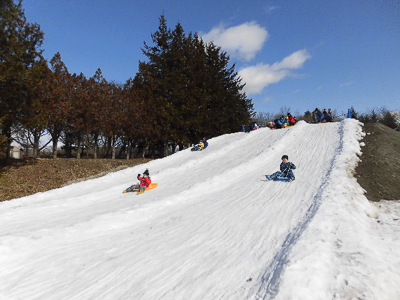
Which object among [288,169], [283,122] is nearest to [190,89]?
[283,122]

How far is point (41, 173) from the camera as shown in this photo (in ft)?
65.7

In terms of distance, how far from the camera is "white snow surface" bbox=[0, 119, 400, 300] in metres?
4.46

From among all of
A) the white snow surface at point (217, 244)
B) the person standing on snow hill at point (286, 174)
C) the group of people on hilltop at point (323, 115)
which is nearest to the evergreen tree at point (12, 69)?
the white snow surface at point (217, 244)

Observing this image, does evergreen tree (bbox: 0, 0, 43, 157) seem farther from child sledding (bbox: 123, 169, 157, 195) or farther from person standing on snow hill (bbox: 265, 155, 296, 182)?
person standing on snow hill (bbox: 265, 155, 296, 182)

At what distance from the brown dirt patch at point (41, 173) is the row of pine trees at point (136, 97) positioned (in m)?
2.50

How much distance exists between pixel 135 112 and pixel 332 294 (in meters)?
28.5

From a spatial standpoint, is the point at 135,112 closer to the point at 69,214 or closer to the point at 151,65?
the point at 151,65

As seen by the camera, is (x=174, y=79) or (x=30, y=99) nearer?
(x=30, y=99)

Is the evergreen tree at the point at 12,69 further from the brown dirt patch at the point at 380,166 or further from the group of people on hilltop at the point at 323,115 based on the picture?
the group of people on hilltop at the point at 323,115

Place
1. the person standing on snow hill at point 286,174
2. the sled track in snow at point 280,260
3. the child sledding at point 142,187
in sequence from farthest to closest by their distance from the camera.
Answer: the child sledding at point 142,187
the person standing on snow hill at point 286,174
the sled track in snow at point 280,260

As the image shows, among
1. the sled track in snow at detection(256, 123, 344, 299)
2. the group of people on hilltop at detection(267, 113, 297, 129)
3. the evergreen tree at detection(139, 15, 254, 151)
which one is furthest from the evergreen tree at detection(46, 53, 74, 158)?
the sled track in snow at detection(256, 123, 344, 299)

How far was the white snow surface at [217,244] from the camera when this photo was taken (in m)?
4.46

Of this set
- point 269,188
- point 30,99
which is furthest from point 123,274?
point 30,99

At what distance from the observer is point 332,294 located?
3910 millimetres
